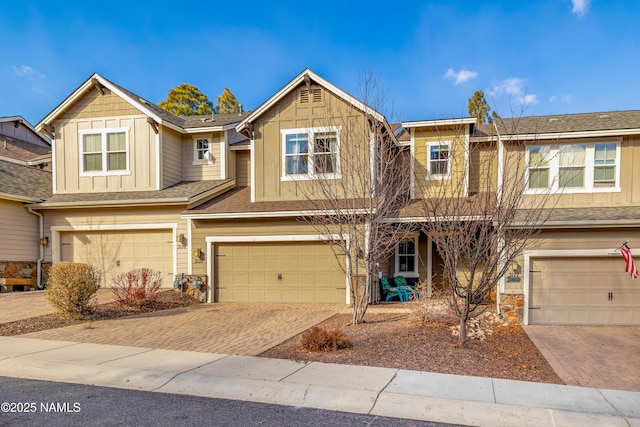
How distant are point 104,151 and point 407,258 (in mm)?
11846

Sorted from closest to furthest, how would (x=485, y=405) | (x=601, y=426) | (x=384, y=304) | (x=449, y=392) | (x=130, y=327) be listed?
(x=601, y=426) < (x=485, y=405) < (x=449, y=392) < (x=130, y=327) < (x=384, y=304)

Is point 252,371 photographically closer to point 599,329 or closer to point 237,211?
point 237,211

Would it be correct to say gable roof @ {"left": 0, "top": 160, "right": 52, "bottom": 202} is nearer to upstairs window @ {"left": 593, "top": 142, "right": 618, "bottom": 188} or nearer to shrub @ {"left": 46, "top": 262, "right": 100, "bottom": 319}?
shrub @ {"left": 46, "top": 262, "right": 100, "bottom": 319}

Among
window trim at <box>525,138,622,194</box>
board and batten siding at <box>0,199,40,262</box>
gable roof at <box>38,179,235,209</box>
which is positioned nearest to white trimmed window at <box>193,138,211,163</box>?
gable roof at <box>38,179,235,209</box>

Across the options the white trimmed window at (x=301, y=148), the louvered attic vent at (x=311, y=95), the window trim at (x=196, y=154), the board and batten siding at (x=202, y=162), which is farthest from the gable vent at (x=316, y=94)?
the window trim at (x=196, y=154)

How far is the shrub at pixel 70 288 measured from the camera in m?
10.4

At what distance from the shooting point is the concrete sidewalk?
5.23 meters

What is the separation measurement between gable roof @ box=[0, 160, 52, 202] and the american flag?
719 inches

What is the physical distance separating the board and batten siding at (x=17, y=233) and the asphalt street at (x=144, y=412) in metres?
11.2

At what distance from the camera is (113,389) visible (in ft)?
19.6

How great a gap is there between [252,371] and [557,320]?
8779 millimetres

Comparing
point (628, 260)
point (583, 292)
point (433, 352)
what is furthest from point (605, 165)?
point (433, 352)

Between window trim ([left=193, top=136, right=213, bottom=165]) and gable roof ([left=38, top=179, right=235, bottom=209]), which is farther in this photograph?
window trim ([left=193, top=136, right=213, bottom=165])

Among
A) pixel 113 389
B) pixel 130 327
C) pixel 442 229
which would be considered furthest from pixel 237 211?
pixel 113 389
